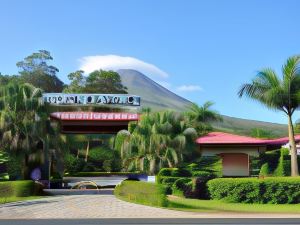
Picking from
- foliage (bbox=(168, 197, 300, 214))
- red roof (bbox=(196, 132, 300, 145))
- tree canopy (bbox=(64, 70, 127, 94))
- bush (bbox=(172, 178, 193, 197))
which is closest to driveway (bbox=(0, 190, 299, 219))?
foliage (bbox=(168, 197, 300, 214))

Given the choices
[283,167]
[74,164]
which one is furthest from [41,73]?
[283,167]

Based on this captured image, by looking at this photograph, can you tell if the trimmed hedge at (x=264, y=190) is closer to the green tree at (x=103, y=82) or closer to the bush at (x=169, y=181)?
the bush at (x=169, y=181)

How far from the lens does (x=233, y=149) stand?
40875mm

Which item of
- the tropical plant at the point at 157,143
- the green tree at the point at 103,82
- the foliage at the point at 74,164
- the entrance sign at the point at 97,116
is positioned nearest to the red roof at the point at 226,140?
the tropical plant at the point at 157,143

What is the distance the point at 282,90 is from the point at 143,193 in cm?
1013

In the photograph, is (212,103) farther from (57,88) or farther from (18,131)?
(57,88)

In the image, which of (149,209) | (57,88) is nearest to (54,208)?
(149,209)

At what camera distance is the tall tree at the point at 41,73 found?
90812 mm

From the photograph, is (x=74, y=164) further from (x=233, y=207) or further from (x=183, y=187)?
(x=233, y=207)

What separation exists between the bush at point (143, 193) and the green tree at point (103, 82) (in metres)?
57.1

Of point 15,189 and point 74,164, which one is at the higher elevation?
point 74,164

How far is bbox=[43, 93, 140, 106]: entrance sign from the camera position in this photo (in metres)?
48.5

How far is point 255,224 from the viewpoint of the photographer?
45.8 feet

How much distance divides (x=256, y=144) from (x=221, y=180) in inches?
690
